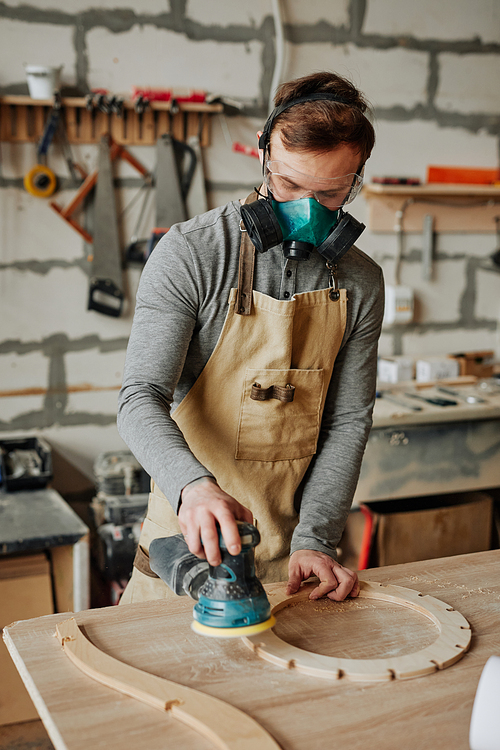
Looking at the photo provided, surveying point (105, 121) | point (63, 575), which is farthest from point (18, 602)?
point (105, 121)

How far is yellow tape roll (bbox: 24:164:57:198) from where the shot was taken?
2.58m

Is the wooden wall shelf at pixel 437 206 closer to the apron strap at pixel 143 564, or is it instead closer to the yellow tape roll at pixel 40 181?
the yellow tape roll at pixel 40 181

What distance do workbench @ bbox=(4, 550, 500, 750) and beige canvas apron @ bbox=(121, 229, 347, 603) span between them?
1.12 ft

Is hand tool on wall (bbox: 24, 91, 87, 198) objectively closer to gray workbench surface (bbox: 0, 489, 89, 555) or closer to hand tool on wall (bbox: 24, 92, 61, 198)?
hand tool on wall (bbox: 24, 92, 61, 198)

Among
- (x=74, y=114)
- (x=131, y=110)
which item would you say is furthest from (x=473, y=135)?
(x=74, y=114)

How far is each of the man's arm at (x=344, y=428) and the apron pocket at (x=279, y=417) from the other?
0.05 metres

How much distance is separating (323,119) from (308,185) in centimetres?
12

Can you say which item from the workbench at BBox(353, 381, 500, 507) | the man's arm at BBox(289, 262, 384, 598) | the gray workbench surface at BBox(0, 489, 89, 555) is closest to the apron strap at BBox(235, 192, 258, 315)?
the man's arm at BBox(289, 262, 384, 598)

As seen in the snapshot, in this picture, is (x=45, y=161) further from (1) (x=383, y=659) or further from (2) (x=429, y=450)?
(1) (x=383, y=659)

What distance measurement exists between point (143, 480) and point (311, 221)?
63.9 inches

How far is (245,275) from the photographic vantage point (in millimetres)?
1388

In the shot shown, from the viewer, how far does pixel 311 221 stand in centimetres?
130

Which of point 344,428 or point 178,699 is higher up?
point 344,428

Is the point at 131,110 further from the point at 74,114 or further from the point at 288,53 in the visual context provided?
the point at 288,53
